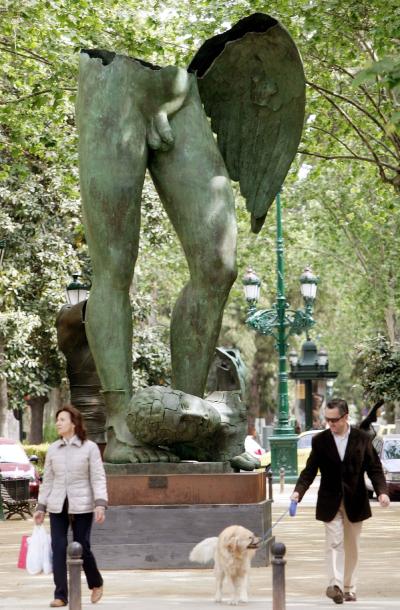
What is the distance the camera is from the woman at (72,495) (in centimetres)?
916

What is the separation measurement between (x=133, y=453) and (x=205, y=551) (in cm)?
109

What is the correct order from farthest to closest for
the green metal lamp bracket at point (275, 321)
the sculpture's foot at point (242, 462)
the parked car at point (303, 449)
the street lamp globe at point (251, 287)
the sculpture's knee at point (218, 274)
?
the parked car at point (303, 449), the green metal lamp bracket at point (275, 321), the street lamp globe at point (251, 287), the sculpture's foot at point (242, 462), the sculpture's knee at point (218, 274)

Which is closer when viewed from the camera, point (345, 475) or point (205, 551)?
point (345, 475)

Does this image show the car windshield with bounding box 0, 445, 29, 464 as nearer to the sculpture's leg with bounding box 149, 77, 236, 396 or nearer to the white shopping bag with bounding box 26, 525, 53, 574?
the sculpture's leg with bounding box 149, 77, 236, 396

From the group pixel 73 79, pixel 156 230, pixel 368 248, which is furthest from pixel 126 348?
pixel 368 248

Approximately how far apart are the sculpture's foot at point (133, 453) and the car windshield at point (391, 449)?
18.3 m

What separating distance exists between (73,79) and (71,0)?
123cm

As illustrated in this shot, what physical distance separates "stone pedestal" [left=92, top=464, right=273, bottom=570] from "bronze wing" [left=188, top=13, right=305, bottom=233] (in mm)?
2249

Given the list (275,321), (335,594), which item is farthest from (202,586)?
(275,321)

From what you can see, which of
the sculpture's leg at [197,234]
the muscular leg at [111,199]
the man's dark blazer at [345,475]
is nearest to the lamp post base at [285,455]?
the sculpture's leg at [197,234]

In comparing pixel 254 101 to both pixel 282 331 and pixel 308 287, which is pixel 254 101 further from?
pixel 308 287

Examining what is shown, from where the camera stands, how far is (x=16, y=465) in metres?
26.4

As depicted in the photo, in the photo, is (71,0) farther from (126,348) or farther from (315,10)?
(126,348)

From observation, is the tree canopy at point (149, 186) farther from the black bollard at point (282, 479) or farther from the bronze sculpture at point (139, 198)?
the black bollard at point (282, 479)
